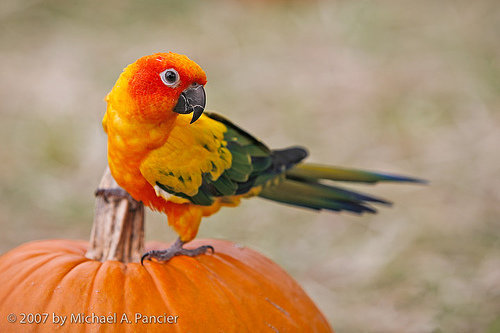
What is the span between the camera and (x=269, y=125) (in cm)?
406

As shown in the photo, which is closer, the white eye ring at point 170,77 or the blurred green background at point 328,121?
the white eye ring at point 170,77

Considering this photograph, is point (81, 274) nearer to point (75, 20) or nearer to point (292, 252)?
point (292, 252)

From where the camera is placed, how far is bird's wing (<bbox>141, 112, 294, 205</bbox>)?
1.44 meters

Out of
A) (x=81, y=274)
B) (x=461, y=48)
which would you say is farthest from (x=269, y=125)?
(x=81, y=274)

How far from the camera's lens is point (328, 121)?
13.8ft

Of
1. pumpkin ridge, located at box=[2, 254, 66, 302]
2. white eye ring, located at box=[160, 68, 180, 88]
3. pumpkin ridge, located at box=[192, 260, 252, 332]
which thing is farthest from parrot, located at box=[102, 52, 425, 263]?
pumpkin ridge, located at box=[2, 254, 66, 302]

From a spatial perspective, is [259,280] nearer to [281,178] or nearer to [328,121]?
[281,178]

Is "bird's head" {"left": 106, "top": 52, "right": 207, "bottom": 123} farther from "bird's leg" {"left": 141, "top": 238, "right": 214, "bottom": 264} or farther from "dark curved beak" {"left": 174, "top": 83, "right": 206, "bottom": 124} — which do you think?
"bird's leg" {"left": 141, "top": 238, "right": 214, "bottom": 264}

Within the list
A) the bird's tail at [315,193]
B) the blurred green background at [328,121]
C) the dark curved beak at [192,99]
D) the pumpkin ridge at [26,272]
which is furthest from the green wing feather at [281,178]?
the blurred green background at [328,121]

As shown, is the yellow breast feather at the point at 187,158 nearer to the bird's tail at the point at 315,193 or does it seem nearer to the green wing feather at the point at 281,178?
the green wing feather at the point at 281,178

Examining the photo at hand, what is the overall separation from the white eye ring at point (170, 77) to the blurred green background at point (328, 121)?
1725 mm

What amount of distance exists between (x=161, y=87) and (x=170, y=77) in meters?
0.03

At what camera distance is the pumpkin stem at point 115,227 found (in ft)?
5.22

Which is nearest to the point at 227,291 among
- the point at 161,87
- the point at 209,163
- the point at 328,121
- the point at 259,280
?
the point at 259,280
